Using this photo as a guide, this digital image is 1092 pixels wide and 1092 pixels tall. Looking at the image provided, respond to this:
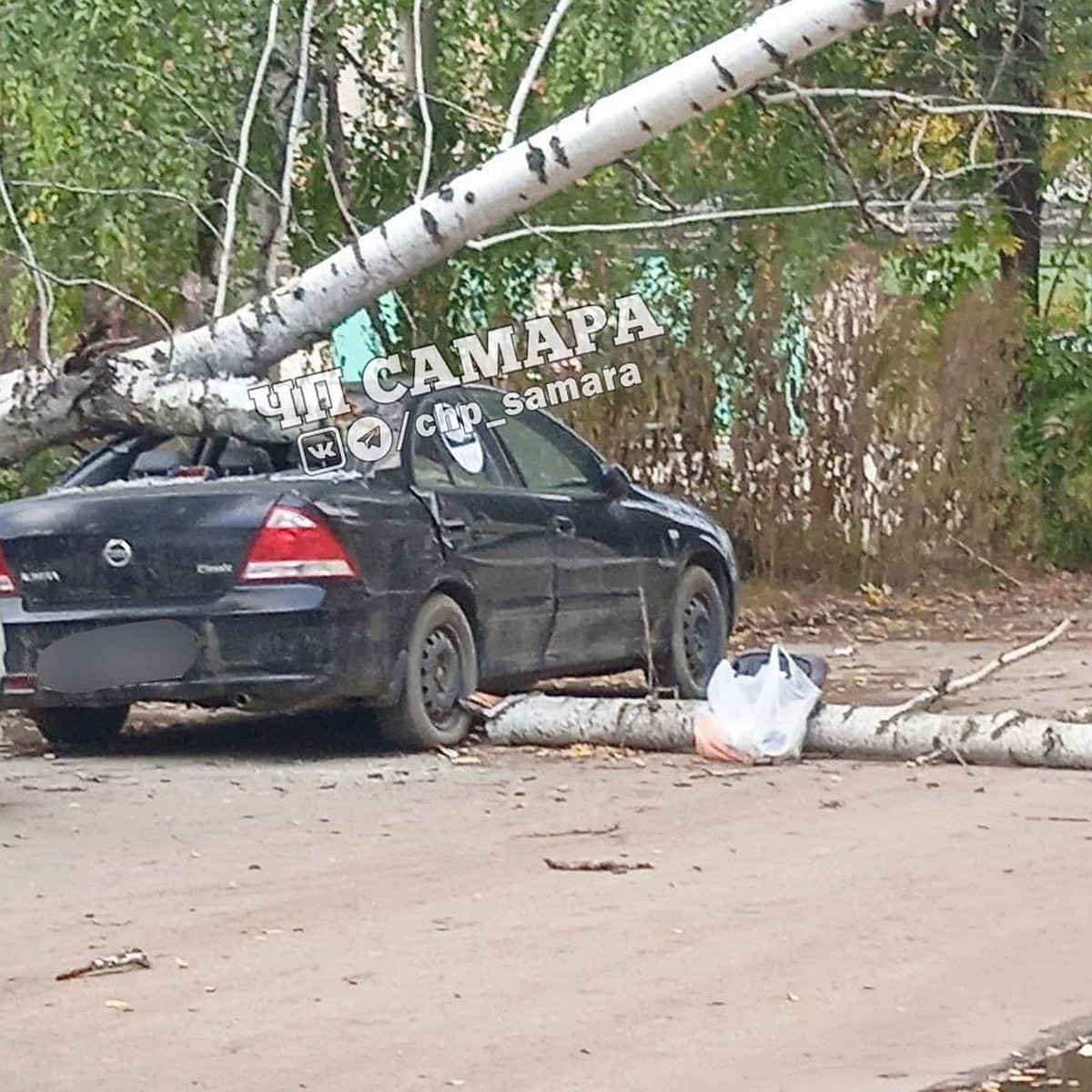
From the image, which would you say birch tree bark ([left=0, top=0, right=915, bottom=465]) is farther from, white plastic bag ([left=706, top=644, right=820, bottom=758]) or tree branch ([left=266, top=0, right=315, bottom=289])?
white plastic bag ([left=706, top=644, right=820, bottom=758])

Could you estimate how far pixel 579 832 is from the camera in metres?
9.47

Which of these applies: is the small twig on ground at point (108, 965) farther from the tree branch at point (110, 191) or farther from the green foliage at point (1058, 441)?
the green foliage at point (1058, 441)

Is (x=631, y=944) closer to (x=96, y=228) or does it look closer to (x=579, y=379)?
(x=96, y=228)

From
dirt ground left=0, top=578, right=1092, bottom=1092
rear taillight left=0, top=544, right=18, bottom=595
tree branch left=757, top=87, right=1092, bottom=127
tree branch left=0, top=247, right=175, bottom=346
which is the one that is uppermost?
tree branch left=757, top=87, right=1092, bottom=127

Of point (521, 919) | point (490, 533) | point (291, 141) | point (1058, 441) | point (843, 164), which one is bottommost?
point (521, 919)

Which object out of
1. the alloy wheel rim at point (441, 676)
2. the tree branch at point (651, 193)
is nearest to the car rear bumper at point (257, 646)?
the alloy wheel rim at point (441, 676)

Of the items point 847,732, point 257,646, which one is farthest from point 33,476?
point 847,732

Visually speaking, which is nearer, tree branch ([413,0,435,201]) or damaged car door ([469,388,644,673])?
damaged car door ([469,388,644,673])

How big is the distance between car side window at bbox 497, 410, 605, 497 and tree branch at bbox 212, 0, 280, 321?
6.53 feet

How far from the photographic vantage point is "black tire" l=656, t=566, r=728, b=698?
12.9 metres

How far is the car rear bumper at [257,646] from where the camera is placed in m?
10.6

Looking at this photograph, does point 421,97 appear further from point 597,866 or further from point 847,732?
point 597,866

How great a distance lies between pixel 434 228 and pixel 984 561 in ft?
27.9

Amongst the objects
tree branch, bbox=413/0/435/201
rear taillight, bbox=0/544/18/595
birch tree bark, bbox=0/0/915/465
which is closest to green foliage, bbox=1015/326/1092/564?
tree branch, bbox=413/0/435/201
